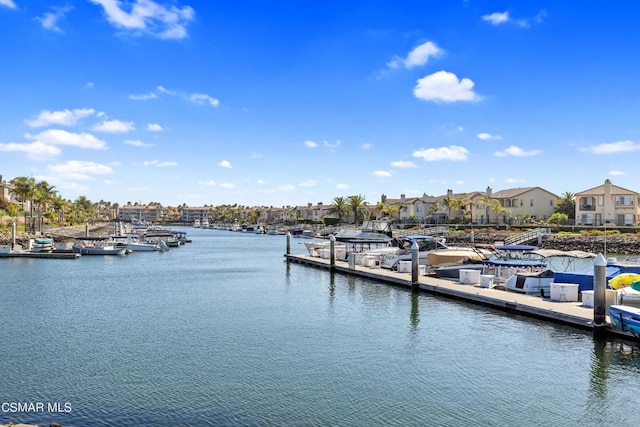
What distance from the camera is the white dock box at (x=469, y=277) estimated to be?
32781 mm

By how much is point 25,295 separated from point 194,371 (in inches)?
875

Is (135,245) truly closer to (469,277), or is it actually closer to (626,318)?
(469,277)

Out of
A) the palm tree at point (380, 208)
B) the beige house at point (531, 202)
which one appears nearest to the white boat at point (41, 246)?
the beige house at point (531, 202)

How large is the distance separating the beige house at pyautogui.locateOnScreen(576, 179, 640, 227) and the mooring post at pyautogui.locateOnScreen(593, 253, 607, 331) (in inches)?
2956

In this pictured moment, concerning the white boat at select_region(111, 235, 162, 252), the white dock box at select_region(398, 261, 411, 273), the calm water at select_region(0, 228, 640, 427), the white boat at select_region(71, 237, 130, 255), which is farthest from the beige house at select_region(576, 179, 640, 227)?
the white boat at select_region(71, 237, 130, 255)

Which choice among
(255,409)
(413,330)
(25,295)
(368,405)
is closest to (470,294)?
(413,330)

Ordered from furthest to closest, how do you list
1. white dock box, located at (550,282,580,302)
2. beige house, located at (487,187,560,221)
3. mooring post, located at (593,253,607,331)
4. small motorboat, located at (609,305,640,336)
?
beige house, located at (487,187,560,221) < white dock box, located at (550,282,580,302) < mooring post, located at (593,253,607,331) < small motorboat, located at (609,305,640,336)

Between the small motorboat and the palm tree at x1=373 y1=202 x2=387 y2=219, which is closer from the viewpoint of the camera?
the small motorboat

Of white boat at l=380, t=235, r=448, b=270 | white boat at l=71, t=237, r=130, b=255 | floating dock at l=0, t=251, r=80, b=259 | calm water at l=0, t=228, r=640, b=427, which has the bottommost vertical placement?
calm water at l=0, t=228, r=640, b=427

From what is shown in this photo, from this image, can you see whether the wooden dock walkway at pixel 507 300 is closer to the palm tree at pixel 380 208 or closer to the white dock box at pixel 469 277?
the white dock box at pixel 469 277

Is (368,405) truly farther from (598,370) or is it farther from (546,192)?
(546,192)

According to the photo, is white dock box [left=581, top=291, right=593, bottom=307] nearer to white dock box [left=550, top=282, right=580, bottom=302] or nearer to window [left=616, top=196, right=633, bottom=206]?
white dock box [left=550, top=282, right=580, bottom=302]

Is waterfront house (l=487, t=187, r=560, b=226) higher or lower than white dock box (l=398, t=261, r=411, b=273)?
higher

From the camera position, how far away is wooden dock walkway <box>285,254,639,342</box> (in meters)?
21.6
